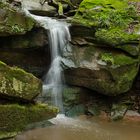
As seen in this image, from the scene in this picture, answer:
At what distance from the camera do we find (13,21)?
466 inches

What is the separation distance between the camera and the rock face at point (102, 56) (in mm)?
12195

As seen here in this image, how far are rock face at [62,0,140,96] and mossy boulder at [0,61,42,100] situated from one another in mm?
3845

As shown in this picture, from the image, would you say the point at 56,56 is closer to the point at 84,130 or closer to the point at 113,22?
the point at 113,22

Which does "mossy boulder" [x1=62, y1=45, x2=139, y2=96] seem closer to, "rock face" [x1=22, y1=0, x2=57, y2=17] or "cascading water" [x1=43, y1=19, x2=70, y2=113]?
"cascading water" [x1=43, y1=19, x2=70, y2=113]

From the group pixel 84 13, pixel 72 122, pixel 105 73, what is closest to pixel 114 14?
pixel 84 13

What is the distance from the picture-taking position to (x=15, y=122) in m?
8.72

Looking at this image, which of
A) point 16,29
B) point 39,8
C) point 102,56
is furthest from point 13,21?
point 39,8

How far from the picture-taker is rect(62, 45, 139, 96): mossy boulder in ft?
39.9

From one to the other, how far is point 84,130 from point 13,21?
4.04 m

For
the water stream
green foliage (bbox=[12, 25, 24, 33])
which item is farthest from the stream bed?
green foliage (bbox=[12, 25, 24, 33])

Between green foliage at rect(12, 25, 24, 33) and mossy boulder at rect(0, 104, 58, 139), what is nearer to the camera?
mossy boulder at rect(0, 104, 58, 139)

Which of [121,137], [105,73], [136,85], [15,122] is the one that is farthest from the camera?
[136,85]

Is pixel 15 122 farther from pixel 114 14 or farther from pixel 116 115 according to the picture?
pixel 114 14

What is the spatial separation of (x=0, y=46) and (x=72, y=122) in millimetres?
3464
